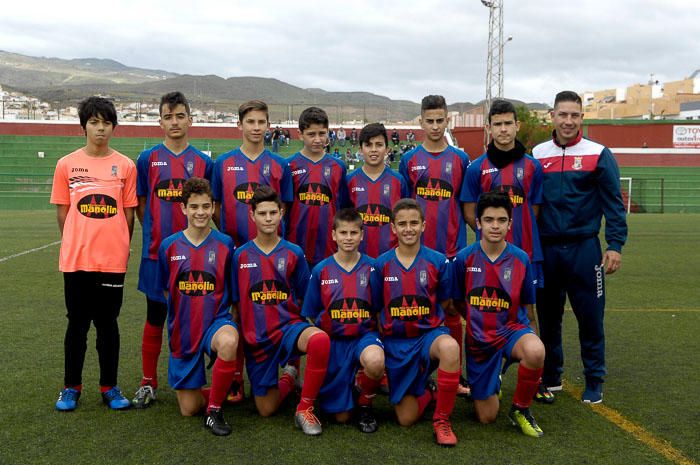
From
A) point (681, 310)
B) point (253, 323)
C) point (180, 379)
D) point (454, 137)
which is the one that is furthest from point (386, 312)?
point (454, 137)

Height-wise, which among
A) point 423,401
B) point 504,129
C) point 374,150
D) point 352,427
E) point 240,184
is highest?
point 504,129

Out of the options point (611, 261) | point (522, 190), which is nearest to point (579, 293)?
point (611, 261)

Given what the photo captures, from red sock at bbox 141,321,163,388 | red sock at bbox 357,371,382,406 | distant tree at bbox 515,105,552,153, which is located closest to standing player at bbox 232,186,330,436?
red sock at bbox 357,371,382,406

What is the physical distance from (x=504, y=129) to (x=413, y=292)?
1158 millimetres

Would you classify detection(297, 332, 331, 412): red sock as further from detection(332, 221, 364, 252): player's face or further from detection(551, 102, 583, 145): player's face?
detection(551, 102, 583, 145): player's face

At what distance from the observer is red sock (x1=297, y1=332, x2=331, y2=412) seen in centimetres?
374

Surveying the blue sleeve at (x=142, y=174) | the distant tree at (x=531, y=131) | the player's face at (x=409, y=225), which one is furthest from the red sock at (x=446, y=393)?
the distant tree at (x=531, y=131)

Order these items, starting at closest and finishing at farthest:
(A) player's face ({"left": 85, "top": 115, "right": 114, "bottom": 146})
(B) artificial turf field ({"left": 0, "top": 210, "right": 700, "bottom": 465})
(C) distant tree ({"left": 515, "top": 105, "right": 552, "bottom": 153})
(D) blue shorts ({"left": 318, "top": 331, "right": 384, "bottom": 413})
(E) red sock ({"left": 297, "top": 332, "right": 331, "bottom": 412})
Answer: (B) artificial turf field ({"left": 0, "top": 210, "right": 700, "bottom": 465})
(E) red sock ({"left": 297, "top": 332, "right": 331, "bottom": 412})
(D) blue shorts ({"left": 318, "top": 331, "right": 384, "bottom": 413})
(A) player's face ({"left": 85, "top": 115, "right": 114, "bottom": 146})
(C) distant tree ({"left": 515, "top": 105, "right": 552, "bottom": 153})

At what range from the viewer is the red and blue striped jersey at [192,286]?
3977mm

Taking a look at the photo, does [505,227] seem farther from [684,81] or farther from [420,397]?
[684,81]

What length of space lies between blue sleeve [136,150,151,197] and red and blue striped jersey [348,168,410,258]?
1.31 meters

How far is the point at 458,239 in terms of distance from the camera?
456 centimetres

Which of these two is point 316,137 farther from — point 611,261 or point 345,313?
point 611,261

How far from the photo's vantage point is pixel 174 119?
427 cm
